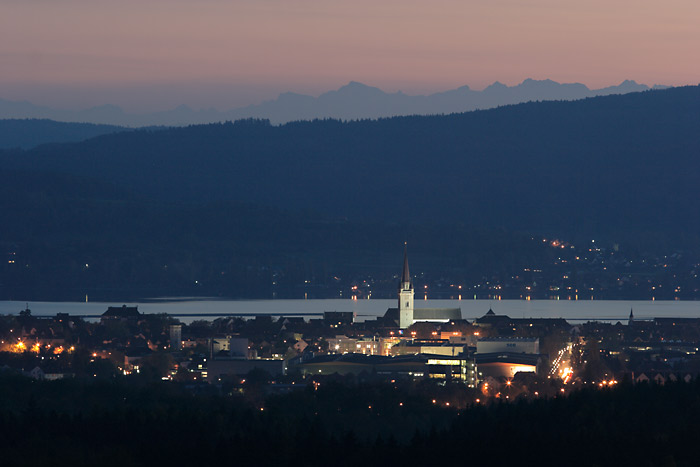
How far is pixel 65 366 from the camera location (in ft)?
302

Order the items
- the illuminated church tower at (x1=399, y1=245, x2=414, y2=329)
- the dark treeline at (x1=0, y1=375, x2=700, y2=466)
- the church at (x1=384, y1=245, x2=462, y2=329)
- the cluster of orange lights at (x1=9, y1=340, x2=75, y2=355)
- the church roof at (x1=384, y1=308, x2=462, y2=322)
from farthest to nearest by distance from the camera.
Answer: the church roof at (x1=384, y1=308, x2=462, y2=322) → the church at (x1=384, y1=245, x2=462, y2=329) → the illuminated church tower at (x1=399, y1=245, x2=414, y2=329) → the cluster of orange lights at (x1=9, y1=340, x2=75, y2=355) → the dark treeline at (x1=0, y1=375, x2=700, y2=466)

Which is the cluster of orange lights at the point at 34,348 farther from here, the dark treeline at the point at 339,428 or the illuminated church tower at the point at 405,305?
the illuminated church tower at the point at 405,305

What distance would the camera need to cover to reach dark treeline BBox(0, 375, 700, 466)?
1748 inches

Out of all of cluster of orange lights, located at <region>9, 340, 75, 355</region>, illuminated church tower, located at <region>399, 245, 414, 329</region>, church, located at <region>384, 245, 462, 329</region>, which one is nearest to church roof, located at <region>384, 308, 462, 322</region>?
church, located at <region>384, 245, 462, 329</region>

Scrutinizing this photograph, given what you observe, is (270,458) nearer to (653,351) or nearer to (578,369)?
(578,369)

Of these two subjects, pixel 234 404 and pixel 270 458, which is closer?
pixel 270 458

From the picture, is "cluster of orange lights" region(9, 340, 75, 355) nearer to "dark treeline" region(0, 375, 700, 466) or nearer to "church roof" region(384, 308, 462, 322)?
"dark treeline" region(0, 375, 700, 466)

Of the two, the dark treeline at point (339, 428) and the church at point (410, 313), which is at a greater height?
the church at point (410, 313)

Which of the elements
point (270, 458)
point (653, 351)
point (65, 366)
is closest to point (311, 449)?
point (270, 458)

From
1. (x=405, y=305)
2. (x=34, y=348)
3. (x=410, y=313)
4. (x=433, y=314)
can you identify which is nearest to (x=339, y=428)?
(x=34, y=348)

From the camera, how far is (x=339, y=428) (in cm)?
6169

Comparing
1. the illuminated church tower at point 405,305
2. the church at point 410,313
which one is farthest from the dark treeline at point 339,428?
the church at point 410,313

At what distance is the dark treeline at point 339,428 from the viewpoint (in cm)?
4441

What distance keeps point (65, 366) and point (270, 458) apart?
49.3 metres
